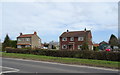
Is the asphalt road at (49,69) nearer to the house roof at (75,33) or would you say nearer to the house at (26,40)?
the house roof at (75,33)

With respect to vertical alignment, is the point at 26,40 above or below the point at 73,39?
above

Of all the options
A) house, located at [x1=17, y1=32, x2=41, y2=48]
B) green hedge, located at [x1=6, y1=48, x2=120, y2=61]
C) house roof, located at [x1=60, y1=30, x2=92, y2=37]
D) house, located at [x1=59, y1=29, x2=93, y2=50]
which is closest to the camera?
green hedge, located at [x1=6, y1=48, x2=120, y2=61]

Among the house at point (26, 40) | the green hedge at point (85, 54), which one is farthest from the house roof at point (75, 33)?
the green hedge at point (85, 54)

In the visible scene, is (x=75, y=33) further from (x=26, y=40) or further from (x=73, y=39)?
(x=26, y=40)

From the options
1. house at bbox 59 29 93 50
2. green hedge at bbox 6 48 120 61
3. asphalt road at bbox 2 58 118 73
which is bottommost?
asphalt road at bbox 2 58 118 73

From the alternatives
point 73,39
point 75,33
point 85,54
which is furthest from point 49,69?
point 75,33

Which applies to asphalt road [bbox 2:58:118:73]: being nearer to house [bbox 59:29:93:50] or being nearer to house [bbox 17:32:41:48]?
house [bbox 59:29:93:50]

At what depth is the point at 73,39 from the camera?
55062mm

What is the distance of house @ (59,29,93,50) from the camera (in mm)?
53537

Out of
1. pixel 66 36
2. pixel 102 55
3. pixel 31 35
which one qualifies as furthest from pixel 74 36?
pixel 102 55

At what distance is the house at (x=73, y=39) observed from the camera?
53.5 metres

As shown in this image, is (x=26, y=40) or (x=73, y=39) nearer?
(x=73, y=39)

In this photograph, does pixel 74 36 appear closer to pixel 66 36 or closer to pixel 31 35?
pixel 66 36

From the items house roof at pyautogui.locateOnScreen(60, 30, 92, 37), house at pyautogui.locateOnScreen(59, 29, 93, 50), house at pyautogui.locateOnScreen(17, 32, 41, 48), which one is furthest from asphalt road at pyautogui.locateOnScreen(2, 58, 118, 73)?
house at pyautogui.locateOnScreen(17, 32, 41, 48)
